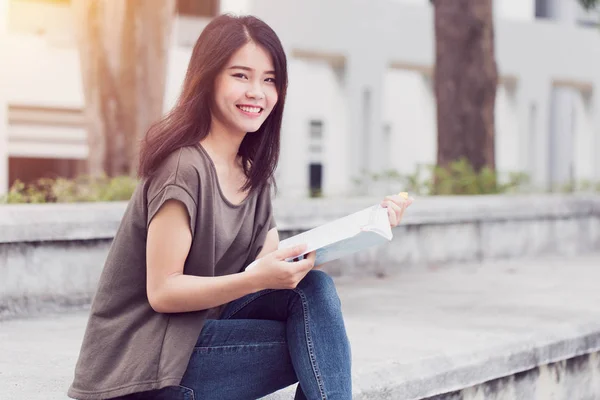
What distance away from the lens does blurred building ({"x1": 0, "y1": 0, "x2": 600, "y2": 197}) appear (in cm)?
1559

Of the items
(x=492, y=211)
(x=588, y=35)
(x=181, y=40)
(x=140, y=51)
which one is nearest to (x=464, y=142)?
(x=492, y=211)

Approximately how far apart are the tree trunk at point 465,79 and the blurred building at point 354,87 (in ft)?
13.8

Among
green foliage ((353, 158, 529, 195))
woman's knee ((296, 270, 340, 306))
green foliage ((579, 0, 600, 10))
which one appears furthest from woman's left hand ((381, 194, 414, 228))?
green foliage ((579, 0, 600, 10))

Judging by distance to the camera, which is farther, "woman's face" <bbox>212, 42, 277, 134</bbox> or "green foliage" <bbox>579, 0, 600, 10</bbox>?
"green foliage" <bbox>579, 0, 600, 10</bbox>

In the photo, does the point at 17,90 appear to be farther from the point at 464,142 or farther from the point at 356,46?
the point at 464,142

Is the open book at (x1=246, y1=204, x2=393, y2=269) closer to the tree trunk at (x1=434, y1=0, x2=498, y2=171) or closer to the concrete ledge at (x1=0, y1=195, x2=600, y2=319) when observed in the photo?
the concrete ledge at (x1=0, y1=195, x2=600, y2=319)

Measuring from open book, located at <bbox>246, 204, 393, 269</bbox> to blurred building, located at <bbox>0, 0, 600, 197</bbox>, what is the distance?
32.7 feet

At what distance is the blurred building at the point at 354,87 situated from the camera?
15586 mm

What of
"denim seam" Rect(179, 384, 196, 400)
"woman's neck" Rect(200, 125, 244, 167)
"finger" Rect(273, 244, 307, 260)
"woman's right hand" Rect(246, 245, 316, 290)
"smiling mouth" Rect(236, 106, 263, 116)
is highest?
"smiling mouth" Rect(236, 106, 263, 116)

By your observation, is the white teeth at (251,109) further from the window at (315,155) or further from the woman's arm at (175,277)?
the window at (315,155)

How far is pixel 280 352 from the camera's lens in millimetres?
2721

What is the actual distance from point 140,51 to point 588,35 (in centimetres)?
1588

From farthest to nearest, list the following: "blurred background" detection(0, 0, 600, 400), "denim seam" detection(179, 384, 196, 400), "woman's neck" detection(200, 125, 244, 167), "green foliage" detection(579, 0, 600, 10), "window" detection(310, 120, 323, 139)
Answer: "window" detection(310, 120, 323, 139) < "green foliage" detection(579, 0, 600, 10) < "blurred background" detection(0, 0, 600, 400) < "woman's neck" detection(200, 125, 244, 167) < "denim seam" detection(179, 384, 196, 400)

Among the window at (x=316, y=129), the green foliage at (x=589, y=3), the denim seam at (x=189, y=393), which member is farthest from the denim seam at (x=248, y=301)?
the window at (x=316, y=129)
